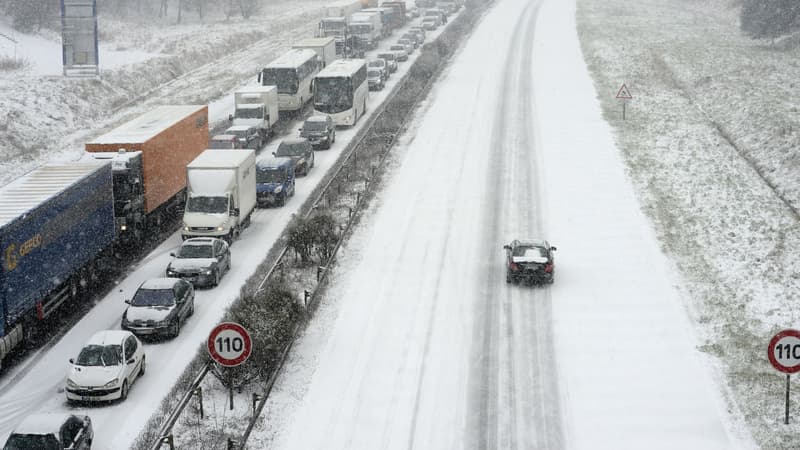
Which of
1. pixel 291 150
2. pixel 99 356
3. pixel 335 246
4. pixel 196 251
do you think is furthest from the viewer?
pixel 291 150

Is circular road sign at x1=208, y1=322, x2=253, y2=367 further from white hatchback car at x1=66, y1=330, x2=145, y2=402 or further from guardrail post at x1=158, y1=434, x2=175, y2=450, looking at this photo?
white hatchback car at x1=66, y1=330, x2=145, y2=402

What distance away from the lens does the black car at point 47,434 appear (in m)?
18.4

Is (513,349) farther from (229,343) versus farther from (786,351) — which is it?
(229,343)

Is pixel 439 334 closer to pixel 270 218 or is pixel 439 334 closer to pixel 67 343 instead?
pixel 67 343

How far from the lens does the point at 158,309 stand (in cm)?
2616

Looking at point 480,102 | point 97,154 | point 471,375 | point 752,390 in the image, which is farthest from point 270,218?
→ point 480,102

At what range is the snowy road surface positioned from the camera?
2108 cm

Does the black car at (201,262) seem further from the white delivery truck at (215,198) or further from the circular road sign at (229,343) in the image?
the circular road sign at (229,343)

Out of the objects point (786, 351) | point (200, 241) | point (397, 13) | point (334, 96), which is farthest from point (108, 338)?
point (397, 13)

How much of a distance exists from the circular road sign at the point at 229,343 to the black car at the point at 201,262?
37.0ft

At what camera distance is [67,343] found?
26203mm

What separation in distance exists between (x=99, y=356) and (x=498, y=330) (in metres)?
10.5

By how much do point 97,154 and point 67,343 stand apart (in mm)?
8827

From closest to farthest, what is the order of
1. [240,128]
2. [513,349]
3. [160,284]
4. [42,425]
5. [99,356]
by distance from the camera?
[42,425] < [99,356] < [513,349] < [160,284] < [240,128]
